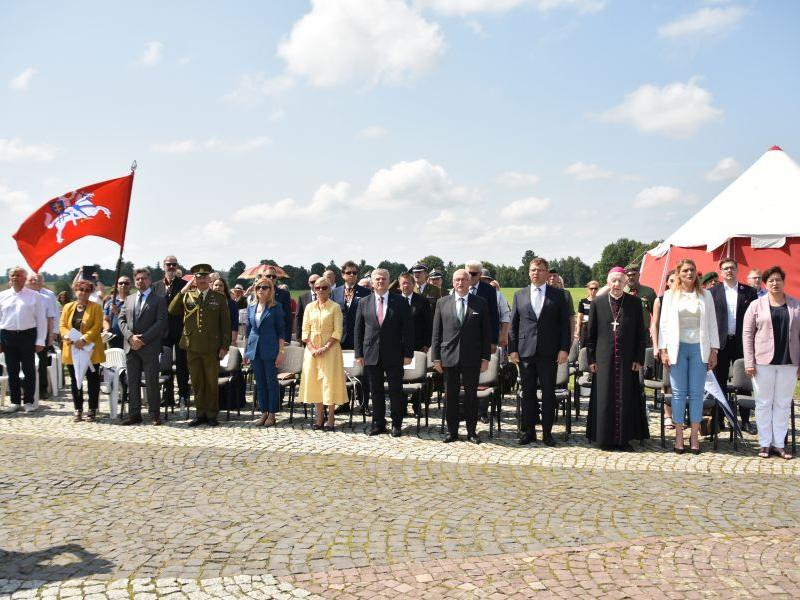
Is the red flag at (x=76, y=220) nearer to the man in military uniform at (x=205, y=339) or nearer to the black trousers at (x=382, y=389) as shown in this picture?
the man in military uniform at (x=205, y=339)

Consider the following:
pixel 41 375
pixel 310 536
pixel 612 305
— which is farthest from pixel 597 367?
pixel 41 375

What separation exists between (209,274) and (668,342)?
20.9ft

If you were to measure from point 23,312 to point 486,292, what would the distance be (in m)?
7.59

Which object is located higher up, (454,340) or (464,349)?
(454,340)

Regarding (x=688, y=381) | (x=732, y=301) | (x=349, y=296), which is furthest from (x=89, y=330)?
(x=732, y=301)

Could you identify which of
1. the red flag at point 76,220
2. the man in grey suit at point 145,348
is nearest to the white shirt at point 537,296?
the man in grey suit at point 145,348

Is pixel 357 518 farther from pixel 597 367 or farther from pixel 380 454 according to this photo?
pixel 597 367

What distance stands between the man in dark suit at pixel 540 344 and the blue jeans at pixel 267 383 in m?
3.48

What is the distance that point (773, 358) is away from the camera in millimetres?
8008

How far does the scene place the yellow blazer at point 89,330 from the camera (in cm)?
1046

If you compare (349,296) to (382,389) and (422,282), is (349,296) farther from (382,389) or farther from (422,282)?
(382,389)

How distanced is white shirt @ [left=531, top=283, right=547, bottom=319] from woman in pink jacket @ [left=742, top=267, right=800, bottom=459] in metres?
2.37

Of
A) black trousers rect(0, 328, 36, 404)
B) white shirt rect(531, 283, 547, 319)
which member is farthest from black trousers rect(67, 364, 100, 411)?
white shirt rect(531, 283, 547, 319)

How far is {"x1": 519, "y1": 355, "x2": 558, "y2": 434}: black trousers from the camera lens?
8.80m
